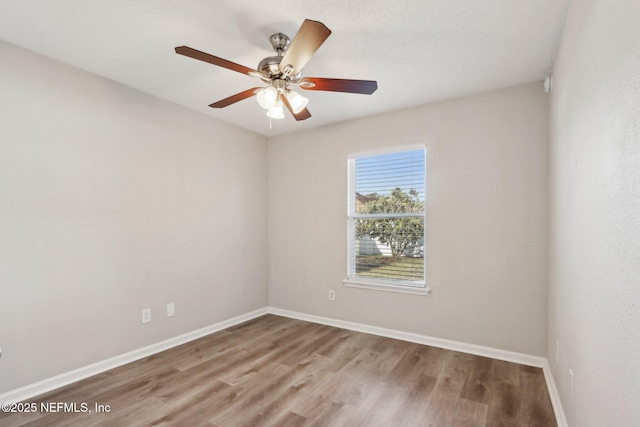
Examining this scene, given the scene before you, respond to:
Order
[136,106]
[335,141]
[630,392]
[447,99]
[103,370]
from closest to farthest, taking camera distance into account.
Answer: [630,392]
[103,370]
[136,106]
[447,99]
[335,141]

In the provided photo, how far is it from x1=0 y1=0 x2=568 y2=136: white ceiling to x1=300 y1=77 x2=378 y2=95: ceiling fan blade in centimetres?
34

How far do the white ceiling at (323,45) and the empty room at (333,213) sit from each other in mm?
19

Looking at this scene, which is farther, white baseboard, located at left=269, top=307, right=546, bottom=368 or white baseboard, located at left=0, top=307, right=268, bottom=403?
white baseboard, located at left=269, top=307, right=546, bottom=368

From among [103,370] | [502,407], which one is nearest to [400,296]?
[502,407]

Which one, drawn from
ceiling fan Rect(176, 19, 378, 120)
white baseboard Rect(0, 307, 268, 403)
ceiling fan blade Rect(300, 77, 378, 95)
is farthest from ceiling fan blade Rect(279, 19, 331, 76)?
A: white baseboard Rect(0, 307, 268, 403)

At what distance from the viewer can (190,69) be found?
256 cm

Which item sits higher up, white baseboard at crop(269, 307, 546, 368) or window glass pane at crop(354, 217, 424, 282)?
window glass pane at crop(354, 217, 424, 282)

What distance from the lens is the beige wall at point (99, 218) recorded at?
7.30 ft

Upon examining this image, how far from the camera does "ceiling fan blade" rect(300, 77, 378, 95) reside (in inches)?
79.0

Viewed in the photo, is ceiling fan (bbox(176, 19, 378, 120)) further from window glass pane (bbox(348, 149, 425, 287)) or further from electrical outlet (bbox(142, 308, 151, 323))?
electrical outlet (bbox(142, 308, 151, 323))

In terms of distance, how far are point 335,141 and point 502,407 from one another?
10.0 feet

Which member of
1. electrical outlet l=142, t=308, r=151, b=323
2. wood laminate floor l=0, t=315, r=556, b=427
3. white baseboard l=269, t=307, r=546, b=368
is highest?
electrical outlet l=142, t=308, r=151, b=323

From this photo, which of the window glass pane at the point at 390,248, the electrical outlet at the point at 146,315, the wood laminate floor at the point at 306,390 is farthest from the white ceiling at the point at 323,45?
the wood laminate floor at the point at 306,390

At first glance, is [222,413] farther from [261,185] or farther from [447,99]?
[447,99]
